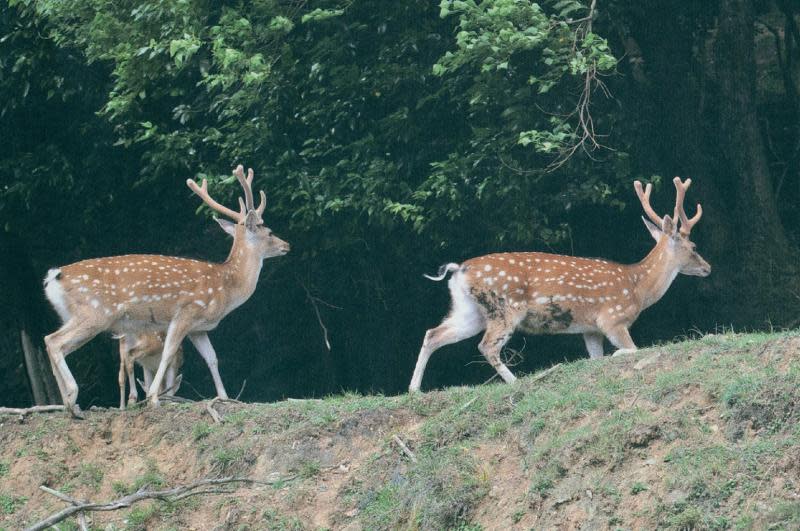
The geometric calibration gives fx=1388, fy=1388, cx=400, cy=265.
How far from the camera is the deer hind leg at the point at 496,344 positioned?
12.4m

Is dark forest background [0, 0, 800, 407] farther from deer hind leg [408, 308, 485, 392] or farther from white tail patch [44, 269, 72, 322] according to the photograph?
white tail patch [44, 269, 72, 322]

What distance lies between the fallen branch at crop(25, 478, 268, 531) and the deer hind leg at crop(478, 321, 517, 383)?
2578 mm

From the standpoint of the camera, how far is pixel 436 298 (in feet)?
55.4

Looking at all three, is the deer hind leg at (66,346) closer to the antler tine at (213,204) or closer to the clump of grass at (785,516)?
the antler tine at (213,204)

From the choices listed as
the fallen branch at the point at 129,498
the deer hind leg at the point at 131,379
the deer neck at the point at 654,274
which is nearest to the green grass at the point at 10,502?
the fallen branch at the point at 129,498

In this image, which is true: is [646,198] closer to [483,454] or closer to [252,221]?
[252,221]

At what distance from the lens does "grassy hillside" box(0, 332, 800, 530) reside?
8.88 metres

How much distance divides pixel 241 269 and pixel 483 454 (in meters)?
4.42

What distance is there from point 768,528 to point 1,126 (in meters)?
11.3

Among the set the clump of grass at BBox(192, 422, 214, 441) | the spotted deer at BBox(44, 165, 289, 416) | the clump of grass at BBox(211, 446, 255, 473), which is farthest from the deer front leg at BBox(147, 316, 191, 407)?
the clump of grass at BBox(211, 446, 255, 473)

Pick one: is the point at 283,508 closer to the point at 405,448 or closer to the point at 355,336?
the point at 405,448

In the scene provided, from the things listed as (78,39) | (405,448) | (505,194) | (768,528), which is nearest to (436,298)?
(505,194)

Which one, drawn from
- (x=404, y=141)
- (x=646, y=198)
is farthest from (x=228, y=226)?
(x=646, y=198)

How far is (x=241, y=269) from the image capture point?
543 inches
